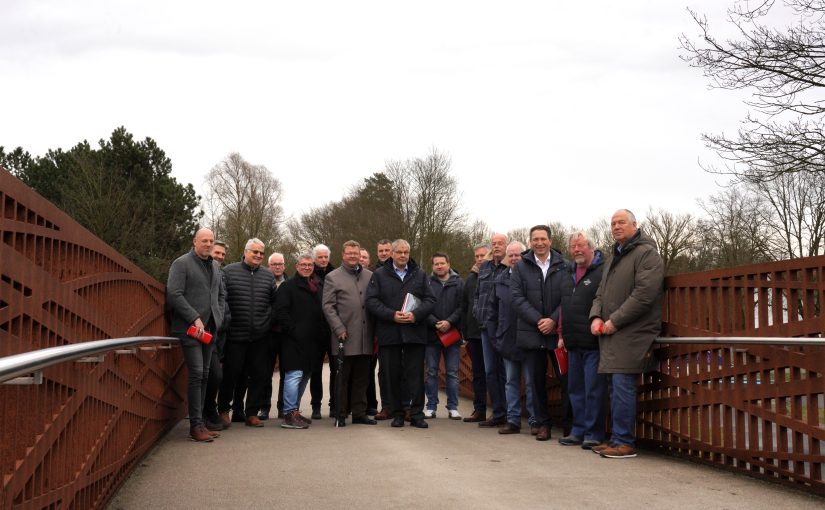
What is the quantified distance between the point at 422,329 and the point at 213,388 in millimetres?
2428

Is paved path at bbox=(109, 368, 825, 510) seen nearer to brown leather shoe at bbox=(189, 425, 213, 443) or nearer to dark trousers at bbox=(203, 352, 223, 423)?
→ brown leather shoe at bbox=(189, 425, 213, 443)

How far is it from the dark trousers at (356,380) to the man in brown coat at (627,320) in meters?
3.33

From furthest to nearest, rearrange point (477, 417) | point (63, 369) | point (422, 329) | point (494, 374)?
1. point (477, 417)
2. point (494, 374)
3. point (422, 329)
4. point (63, 369)

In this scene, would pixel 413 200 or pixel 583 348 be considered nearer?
pixel 583 348

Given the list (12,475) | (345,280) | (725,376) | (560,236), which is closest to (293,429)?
(345,280)

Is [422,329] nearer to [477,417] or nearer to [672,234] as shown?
[477,417]

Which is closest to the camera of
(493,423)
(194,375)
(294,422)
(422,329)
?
(194,375)

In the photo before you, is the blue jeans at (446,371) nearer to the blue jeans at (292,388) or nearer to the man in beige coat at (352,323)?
the man in beige coat at (352,323)

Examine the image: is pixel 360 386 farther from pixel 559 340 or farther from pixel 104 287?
pixel 104 287

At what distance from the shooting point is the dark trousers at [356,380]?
10391 mm

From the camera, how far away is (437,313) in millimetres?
11383

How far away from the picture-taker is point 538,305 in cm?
917

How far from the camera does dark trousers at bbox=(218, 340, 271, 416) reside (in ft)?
33.8

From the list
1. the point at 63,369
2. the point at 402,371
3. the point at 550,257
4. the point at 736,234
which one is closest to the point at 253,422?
the point at 402,371
